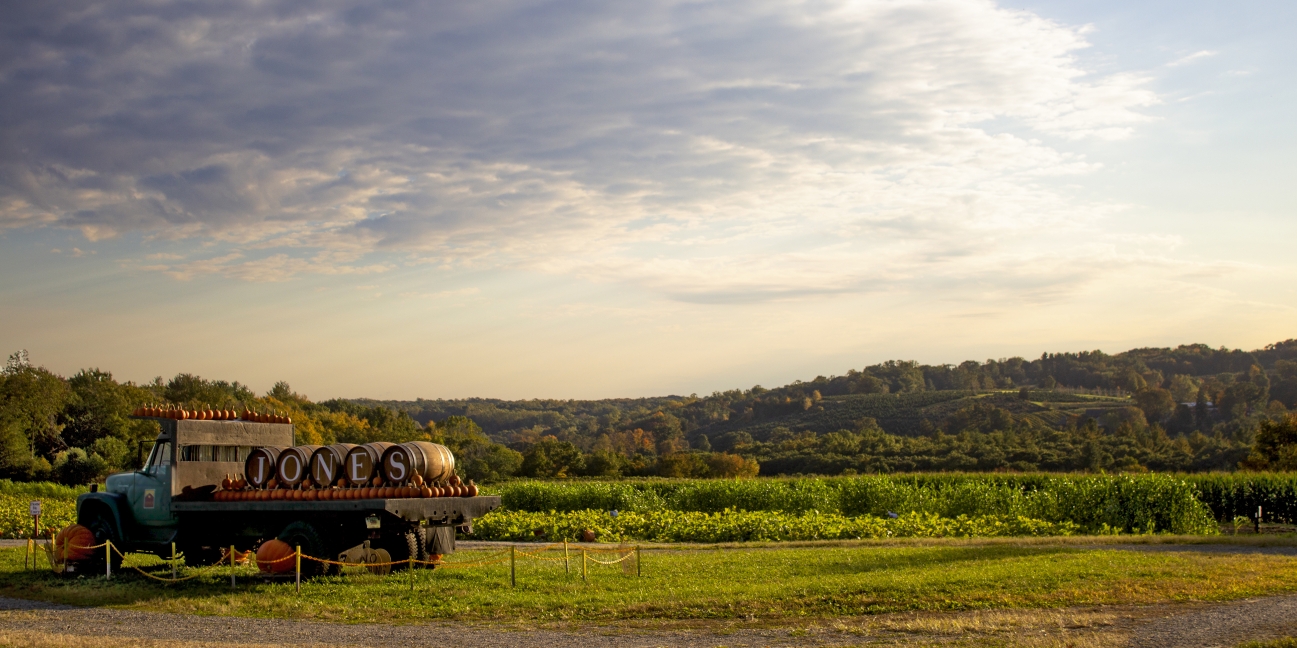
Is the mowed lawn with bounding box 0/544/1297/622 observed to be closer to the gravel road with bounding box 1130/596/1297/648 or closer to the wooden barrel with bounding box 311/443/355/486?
the gravel road with bounding box 1130/596/1297/648

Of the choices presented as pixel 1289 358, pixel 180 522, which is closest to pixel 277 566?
pixel 180 522

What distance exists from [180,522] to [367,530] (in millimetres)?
4216

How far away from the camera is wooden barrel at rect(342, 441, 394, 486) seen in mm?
17141

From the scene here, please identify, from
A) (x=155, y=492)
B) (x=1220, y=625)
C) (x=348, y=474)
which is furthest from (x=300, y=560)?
(x=1220, y=625)

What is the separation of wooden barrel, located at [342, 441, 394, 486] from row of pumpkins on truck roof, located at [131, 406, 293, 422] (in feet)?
11.9

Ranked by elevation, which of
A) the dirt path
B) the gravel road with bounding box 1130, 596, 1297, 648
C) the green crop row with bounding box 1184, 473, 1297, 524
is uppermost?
the dirt path

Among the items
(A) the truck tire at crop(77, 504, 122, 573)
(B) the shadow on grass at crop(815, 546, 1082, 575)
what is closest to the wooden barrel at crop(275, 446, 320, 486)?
(A) the truck tire at crop(77, 504, 122, 573)

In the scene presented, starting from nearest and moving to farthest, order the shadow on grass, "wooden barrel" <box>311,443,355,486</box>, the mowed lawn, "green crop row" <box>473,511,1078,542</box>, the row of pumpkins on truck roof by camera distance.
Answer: the mowed lawn → "wooden barrel" <box>311,443,355,486</box> → the row of pumpkins on truck roof → the shadow on grass → "green crop row" <box>473,511,1078,542</box>

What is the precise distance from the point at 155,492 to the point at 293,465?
10.5ft

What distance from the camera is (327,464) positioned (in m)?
17.4

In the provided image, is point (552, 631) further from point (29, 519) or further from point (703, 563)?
point (29, 519)

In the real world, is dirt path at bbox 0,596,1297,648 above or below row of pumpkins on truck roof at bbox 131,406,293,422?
below

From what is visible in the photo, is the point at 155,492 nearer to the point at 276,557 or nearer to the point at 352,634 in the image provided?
the point at 276,557

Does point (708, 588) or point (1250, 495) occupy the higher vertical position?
point (708, 588)
